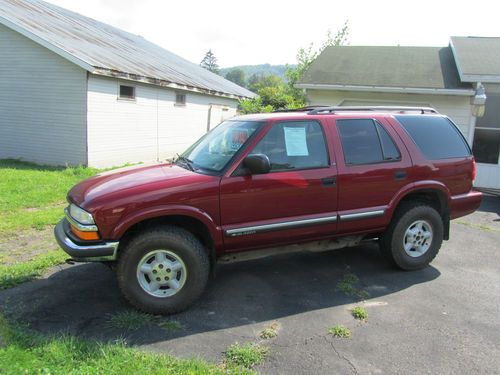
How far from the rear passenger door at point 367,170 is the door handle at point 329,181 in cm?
6

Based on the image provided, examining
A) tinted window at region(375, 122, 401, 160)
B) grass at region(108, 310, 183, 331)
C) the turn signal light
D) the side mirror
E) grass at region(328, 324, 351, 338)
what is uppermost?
tinted window at region(375, 122, 401, 160)

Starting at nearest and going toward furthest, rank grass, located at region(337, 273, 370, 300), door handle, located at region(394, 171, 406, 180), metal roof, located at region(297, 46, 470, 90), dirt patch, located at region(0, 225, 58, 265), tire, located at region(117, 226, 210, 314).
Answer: tire, located at region(117, 226, 210, 314) < grass, located at region(337, 273, 370, 300) < door handle, located at region(394, 171, 406, 180) < dirt patch, located at region(0, 225, 58, 265) < metal roof, located at region(297, 46, 470, 90)

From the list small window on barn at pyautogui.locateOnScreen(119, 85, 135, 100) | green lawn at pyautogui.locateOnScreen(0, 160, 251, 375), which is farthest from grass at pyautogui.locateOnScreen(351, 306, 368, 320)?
small window on barn at pyautogui.locateOnScreen(119, 85, 135, 100)

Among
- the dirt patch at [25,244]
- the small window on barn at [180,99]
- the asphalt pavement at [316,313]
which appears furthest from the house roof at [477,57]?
the dirt patch at [25,244]

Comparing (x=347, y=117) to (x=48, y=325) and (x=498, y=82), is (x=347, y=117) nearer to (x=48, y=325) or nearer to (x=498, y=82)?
(x=48, y=325)

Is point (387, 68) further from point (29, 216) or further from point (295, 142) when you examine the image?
point (29, 216)

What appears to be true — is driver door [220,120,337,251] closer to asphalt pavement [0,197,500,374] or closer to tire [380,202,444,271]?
asphalt pavement [0,197,500,374]

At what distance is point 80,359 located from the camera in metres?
3.21

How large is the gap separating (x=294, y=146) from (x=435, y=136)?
2055mm

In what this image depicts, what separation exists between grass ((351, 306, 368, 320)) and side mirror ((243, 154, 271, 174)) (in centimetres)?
163

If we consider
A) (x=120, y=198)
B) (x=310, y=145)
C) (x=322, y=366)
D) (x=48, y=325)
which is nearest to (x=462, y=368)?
(x=322, y=366)

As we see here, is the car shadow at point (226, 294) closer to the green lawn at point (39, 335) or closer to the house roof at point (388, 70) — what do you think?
the green lawn at point (39, 335)

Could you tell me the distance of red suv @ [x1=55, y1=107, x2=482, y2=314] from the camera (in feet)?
12.8

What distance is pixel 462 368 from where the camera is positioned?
10.7ft
